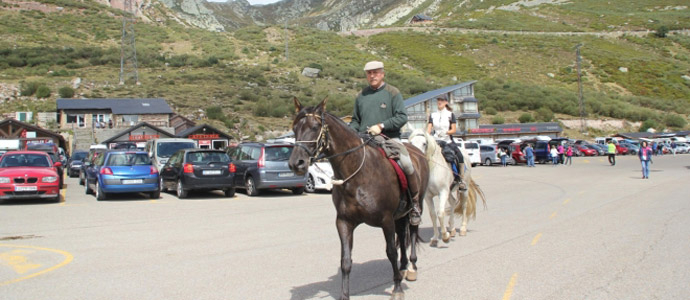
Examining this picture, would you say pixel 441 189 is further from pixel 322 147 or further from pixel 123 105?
pixel 123 105

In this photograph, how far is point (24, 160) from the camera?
17.6 metres

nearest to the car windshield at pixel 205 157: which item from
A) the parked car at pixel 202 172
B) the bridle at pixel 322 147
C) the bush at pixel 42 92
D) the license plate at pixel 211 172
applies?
the parked car at pixel 202 172

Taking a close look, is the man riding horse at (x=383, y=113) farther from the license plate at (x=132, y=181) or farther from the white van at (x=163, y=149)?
the white van at (x=163, y=149)

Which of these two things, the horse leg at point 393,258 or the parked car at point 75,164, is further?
the parked car at point 75,164

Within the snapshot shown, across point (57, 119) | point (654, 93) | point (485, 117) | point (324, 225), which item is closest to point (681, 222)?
point (324, 225)

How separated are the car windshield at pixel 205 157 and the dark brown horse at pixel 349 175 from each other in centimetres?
1340

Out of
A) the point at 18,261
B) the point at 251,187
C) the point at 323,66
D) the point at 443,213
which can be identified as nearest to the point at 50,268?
the point at 18,261

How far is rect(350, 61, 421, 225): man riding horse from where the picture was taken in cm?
603

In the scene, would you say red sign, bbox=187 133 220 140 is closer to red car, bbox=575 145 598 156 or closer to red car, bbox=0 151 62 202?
red car, bbox=0 151 62 202

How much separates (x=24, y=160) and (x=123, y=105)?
43204mm

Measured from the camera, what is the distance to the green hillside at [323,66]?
67750mm

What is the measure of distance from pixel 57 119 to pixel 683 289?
62472 millimetres

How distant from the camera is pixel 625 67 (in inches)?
4031

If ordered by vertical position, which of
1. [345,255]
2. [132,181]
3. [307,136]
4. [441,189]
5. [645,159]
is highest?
[307,136]
